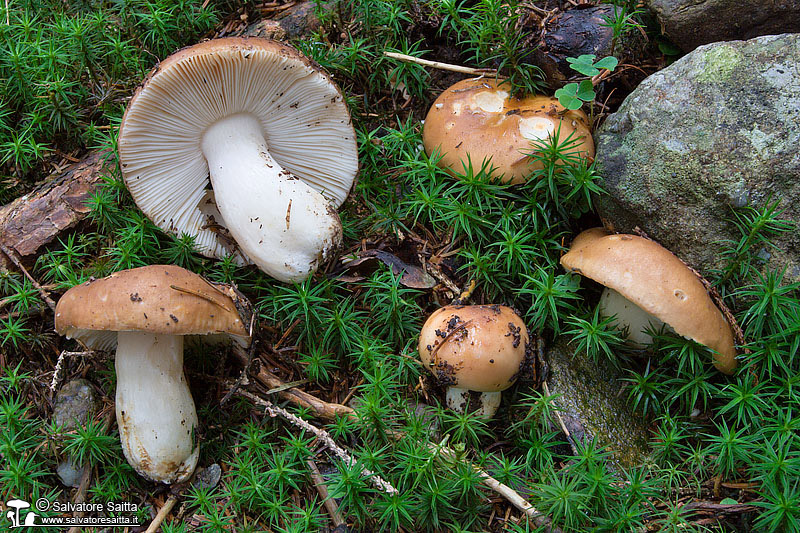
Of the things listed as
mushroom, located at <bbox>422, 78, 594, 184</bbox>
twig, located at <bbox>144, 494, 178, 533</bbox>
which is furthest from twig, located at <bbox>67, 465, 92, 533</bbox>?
mushroom, located at <bbox>422, 78, 594, 184</bbox>

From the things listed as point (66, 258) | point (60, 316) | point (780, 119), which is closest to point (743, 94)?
point (780, 119)

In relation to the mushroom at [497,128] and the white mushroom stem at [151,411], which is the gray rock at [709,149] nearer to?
the mushroom at [497,128]

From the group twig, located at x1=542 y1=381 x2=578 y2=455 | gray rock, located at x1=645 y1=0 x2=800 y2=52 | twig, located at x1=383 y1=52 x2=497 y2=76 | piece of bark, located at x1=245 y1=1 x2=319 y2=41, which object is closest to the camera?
twig, located at x1=542 y1=381 x2=578 y2=455

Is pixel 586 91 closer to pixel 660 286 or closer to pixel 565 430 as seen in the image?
pixel 660 286

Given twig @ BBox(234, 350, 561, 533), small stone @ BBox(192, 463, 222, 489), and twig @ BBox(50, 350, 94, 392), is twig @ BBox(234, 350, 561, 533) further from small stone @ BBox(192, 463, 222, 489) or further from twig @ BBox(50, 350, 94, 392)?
twig @ BBox(50, 350, 94, 392)

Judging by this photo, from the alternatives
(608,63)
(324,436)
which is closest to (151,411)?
(324,436)

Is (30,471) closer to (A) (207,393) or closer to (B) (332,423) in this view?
(A) (207,393)

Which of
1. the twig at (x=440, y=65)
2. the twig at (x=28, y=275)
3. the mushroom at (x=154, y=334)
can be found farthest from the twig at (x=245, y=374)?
the twig at (x=440, y=65)
